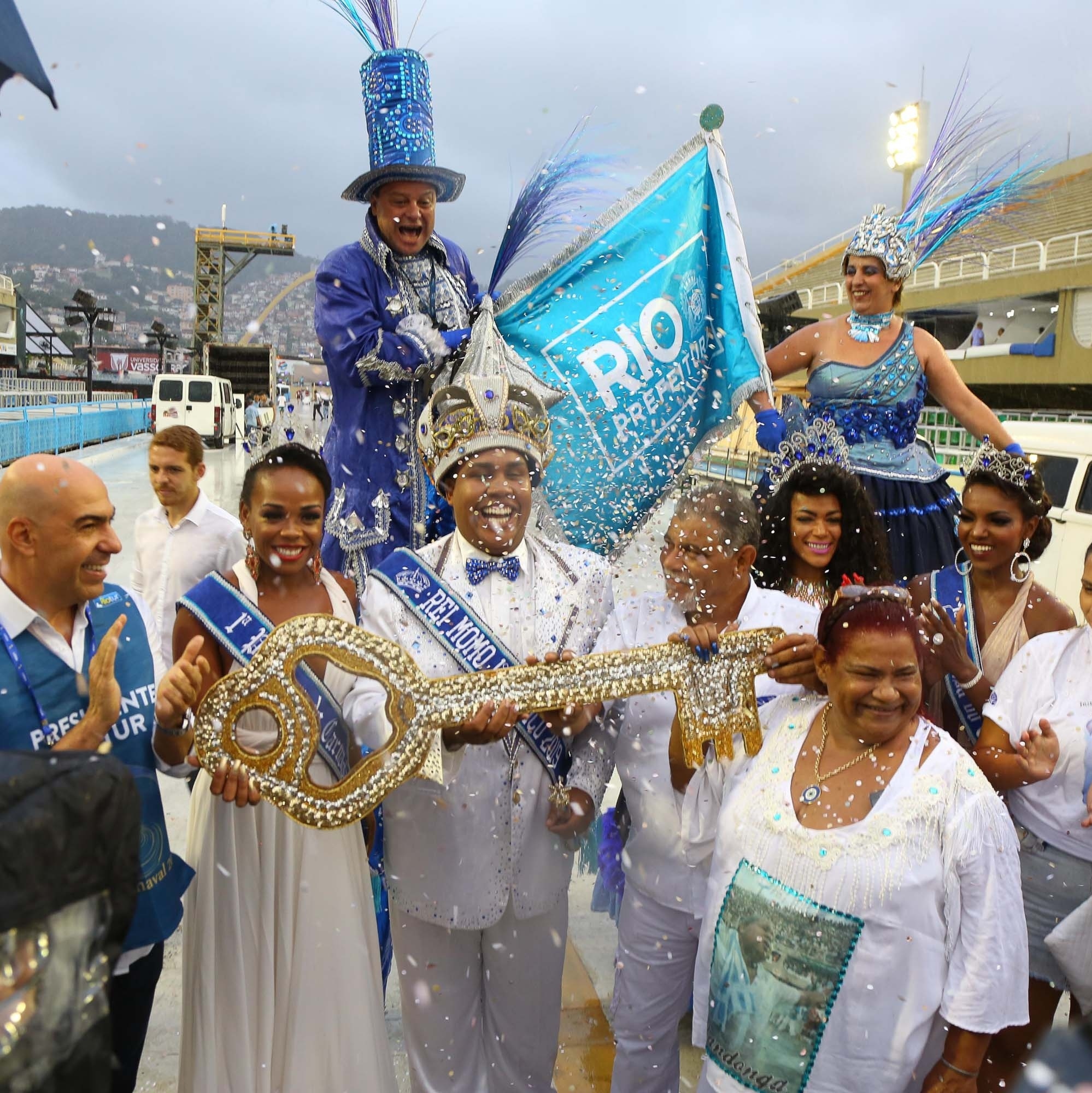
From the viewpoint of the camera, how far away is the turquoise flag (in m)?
2.90

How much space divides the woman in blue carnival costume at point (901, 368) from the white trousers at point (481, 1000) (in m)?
1.76

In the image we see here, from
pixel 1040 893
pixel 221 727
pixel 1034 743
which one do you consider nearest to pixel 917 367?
pixel 1034 743

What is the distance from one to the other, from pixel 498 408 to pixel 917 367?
5.68ft

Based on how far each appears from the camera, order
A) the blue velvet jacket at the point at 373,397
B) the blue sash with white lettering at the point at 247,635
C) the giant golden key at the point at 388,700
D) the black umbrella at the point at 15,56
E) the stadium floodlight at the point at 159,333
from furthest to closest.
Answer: the stadium floodlight at the point at 159,333
the blue velvet jacket at the point at 373,397
the blue sash with white lettering at the point at 247,635
the giant golden key at the point at 388,700
the black umbrella at the point at 15,56

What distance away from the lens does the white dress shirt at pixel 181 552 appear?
3.26m

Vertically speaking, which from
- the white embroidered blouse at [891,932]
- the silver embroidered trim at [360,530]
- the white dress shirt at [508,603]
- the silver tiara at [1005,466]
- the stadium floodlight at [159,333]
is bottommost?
the white embroidered blouse at [891,932]

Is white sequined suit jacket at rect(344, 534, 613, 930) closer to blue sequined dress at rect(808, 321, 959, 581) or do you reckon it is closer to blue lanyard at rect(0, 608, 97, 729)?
blue lanyard at rect(0, 608, 97, 729)

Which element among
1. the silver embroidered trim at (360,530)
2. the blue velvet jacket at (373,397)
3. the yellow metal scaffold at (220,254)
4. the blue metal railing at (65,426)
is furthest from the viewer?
the blue metal railing at (65,426)

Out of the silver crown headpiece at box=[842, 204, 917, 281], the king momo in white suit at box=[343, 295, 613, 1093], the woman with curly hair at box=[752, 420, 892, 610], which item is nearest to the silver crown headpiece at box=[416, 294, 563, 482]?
the king momo in white suit at box=[343, 295, 613, 1093]

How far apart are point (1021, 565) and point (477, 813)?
1584mm

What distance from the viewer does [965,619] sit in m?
2.40

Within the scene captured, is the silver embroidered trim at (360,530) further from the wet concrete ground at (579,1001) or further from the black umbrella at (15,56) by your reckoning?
the black umbrella at (15,56)

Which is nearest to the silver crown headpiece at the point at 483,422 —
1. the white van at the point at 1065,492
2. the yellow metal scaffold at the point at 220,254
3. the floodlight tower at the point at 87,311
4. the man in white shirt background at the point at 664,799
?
the man in white shirt background at the point at 664,799

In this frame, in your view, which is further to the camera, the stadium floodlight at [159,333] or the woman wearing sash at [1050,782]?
the stadium floodlight at [159,333]
